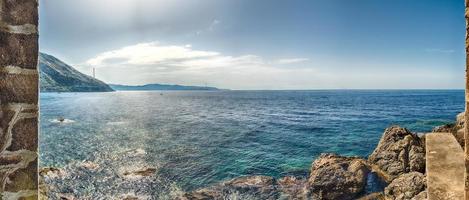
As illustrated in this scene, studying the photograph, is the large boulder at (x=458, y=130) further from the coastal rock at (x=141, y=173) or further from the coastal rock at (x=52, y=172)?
the coastal rock at (x=52, y=172)

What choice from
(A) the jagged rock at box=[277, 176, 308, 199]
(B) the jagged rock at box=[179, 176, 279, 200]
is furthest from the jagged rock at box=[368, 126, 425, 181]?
(B) the jagged rock at box=[179, 176, 279, 200]

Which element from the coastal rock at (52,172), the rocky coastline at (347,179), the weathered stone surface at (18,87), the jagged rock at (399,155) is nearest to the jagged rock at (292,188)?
the rocky coastline at (347,179)

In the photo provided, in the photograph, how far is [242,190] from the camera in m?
15.2

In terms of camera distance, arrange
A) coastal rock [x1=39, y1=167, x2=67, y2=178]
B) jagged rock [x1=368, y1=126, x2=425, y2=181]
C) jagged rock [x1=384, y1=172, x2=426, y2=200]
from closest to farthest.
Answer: jagged rock [x1=384, y1=172, x2=426, y2=200] → jagged rock [x1=368, y1=126, x2=425, y2=181] → coastal rock [x1=39, y1=167, x2=67, y2=178]

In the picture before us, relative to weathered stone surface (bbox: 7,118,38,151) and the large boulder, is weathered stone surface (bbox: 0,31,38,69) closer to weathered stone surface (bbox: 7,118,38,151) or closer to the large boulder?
weathered stone surface (bbox: 7,118,38,151)

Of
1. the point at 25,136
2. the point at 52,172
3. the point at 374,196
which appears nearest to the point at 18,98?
the point at 25,136

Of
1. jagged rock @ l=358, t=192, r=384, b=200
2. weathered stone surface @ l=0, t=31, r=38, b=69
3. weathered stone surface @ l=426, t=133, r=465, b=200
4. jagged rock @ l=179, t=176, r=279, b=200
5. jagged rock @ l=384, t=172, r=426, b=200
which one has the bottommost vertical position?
jagged rock @ l=179, t=176, r=279, b=200

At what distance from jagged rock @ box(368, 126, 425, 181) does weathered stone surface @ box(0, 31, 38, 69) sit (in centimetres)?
1487

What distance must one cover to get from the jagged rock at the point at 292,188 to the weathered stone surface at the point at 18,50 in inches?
526

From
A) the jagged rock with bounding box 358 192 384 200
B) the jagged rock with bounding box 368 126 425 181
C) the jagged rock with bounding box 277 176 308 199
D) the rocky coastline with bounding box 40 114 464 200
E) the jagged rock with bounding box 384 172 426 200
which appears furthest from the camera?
the jagged rock with bounding box 277 176 308 199

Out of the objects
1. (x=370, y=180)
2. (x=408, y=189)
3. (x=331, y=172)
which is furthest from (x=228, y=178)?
(x=408, y=189)

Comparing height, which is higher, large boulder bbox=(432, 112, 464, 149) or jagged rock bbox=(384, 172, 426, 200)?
large boulder bbox=(432, 112, 464, 149)

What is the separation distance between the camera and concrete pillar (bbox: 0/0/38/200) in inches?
97.6

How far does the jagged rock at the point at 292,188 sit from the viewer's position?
14180 mm
